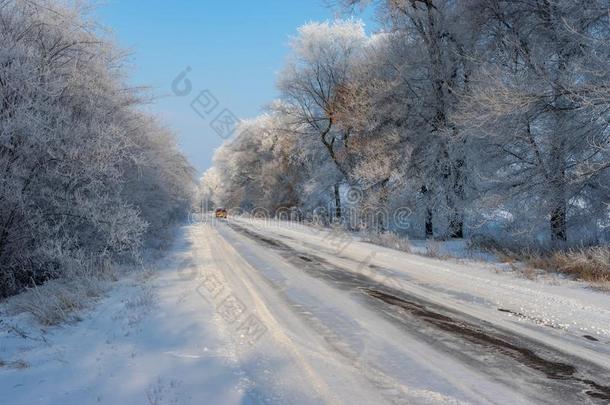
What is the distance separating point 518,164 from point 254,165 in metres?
49.9

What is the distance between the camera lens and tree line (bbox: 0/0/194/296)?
29.2 ft

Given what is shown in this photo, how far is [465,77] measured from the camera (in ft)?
63.7

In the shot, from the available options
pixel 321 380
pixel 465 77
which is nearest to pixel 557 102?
pixel 465 77

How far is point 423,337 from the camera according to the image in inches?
238

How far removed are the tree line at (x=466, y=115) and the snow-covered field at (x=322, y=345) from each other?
4603 mm

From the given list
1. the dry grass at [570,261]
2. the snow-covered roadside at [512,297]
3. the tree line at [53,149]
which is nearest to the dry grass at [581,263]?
the dry grass at [570,261]

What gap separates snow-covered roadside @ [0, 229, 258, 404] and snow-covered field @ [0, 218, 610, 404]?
0.02 meters

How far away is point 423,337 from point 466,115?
9.90m

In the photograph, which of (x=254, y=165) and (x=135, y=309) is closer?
(x=135, y=309)

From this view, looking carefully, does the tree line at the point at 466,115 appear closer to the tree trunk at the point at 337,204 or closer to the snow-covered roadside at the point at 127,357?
the tree trunk at the point at 337,204

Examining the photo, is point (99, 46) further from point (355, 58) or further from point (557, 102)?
point (355, 58)

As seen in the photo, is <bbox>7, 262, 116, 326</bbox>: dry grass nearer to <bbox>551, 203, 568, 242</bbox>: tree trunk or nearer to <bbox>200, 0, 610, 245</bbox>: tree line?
<bbox>200, 0, 610, 245</bbox>: tree line

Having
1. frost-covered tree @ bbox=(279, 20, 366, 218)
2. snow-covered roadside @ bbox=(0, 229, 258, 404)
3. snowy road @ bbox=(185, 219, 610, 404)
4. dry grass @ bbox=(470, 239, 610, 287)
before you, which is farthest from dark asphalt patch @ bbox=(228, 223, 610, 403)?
frost-covered tree @ bbox=(279, 20, 366, 218)

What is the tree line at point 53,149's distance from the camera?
8.91 metres
